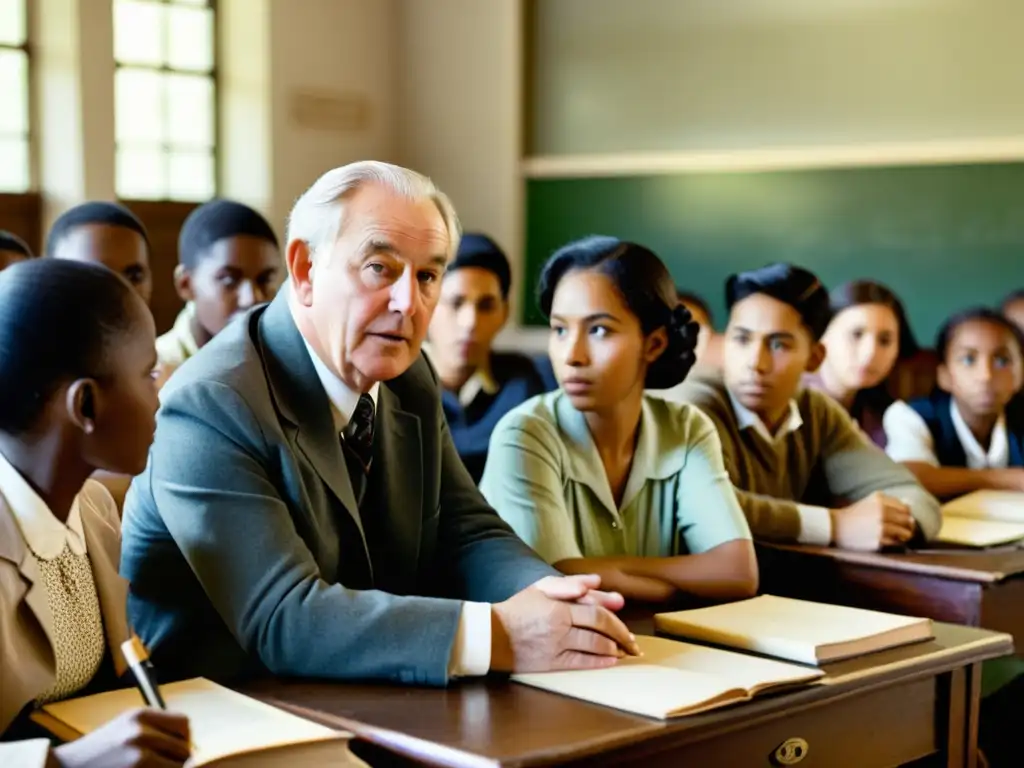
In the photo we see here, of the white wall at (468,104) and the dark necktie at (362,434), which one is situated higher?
the white wall at (468,104)

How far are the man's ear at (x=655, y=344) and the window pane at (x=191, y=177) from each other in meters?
5.10

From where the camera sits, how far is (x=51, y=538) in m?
1.63

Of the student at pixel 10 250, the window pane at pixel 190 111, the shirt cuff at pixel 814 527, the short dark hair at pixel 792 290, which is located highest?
the window pane at pixel 190 111

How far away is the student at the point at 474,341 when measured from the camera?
157 inches

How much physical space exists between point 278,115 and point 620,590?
544 cm

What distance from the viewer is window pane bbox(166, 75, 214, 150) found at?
7238 millimetres

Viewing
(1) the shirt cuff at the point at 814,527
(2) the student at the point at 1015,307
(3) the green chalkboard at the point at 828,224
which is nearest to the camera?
(1) the shirt cuff at the point at 814,527

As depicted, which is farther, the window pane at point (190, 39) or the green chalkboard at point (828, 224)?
the window pane at point (190, 39)

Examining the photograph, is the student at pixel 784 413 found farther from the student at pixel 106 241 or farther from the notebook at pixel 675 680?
the student at pixel 106 241

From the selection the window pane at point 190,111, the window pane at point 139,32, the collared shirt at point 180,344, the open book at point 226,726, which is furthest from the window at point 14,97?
the open book at point 226,726

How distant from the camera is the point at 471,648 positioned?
5.83ft

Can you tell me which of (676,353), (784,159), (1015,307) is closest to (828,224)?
(784,159)

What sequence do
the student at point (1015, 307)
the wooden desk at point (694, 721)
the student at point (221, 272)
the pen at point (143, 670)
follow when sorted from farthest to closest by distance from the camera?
1. the student at point (1015, 307)
2. the student at point (221, 272)
3. the wooden desk at point (694, 721)
4. the pen at point (143, 670)

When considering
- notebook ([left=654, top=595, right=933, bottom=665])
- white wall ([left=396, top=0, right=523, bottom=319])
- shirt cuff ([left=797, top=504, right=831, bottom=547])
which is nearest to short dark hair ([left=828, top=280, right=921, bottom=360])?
shirt cuff ([left=797, top=504, right=831, bottom=547])
